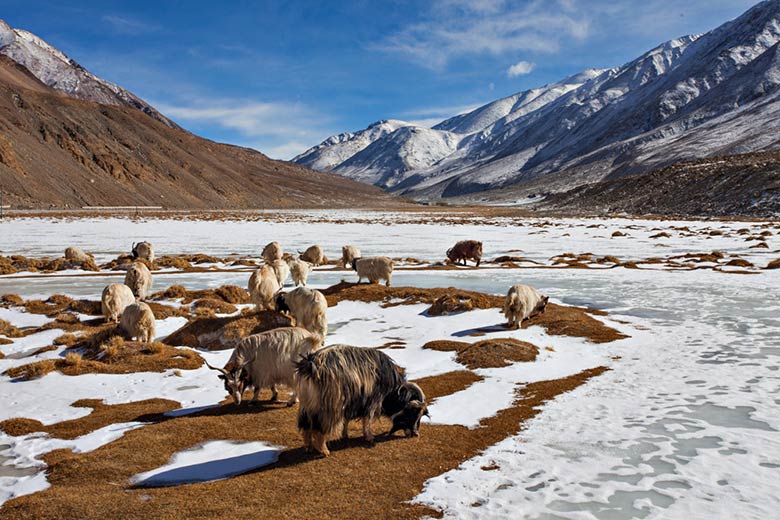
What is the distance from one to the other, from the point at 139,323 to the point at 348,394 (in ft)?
28.3

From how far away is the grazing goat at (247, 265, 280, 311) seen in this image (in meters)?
15.8

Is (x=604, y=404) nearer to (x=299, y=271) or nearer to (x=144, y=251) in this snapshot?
(x=299, y=271)

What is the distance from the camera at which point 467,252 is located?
31125mm

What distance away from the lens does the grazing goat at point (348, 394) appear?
6719 millimetres

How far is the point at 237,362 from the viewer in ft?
28.9

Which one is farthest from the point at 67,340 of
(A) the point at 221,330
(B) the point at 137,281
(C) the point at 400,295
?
(C) the point at 400,295

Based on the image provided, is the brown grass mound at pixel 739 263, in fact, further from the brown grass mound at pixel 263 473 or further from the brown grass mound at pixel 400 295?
the brown grass mound at pixel 263 473

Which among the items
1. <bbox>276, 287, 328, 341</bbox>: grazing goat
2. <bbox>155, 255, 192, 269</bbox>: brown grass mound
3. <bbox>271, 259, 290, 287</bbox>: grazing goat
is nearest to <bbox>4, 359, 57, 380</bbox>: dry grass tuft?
<bbox>276, 287, 328, 341</bbox>: grazing goat

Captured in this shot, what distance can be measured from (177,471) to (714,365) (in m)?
10.6

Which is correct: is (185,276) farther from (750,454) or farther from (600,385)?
(750,454)

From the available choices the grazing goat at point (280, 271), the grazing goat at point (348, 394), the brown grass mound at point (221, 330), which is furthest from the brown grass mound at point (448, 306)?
the grazing goat at point (348, 394)

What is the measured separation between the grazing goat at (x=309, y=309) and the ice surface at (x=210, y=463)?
5.33 meters

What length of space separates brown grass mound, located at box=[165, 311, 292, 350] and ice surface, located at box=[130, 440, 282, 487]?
622 centimetres

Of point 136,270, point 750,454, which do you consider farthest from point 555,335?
point 136,270
